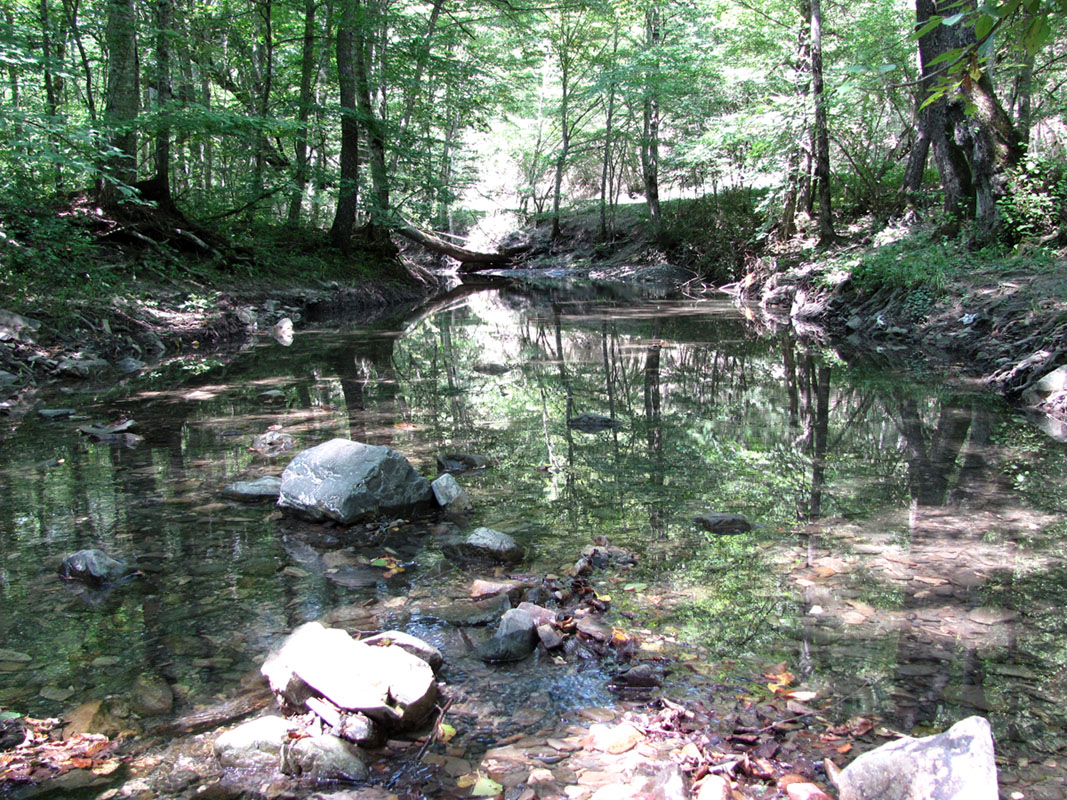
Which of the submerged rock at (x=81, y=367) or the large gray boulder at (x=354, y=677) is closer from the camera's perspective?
the large gray boulder at (x=354, y=677)

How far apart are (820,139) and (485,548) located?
14033mm

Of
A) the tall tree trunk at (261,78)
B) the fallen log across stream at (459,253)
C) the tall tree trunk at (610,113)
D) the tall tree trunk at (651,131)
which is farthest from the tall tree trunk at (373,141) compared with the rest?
the tall tree trunk at (651,131)

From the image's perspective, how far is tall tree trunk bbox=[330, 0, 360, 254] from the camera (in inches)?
573

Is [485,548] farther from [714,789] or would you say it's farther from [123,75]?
[123,75]

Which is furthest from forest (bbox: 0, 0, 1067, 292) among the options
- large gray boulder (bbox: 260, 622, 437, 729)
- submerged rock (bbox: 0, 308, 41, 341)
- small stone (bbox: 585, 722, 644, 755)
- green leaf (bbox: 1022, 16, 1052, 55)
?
large gray boulder (bbox: 260, 622, 437, 729)

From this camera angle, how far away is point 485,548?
380 cm

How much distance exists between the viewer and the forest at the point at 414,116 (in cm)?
1007

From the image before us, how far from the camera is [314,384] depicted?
8469mm

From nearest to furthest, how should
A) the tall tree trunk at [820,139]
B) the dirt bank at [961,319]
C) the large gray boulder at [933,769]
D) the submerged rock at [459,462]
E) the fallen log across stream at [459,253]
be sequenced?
1. the large gray boulder at [933,769]
2. the submerged rock at [459,462]
3. the dirt bank at [961,319]
4. the tall tree trunk at [820,139]
5. the fallen log across stream at [459,253]

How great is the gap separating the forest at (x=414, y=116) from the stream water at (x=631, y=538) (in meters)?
2.18

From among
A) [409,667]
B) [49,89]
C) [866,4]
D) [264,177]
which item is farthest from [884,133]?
[409,667]

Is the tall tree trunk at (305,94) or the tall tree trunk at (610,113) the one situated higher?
the tall tree trunk at (610,113)

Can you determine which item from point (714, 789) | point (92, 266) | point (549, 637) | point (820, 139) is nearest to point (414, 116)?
point (820, 139)

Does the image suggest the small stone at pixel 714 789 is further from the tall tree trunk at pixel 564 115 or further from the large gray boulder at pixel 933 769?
the tall tree trunk at pixel 564 115
